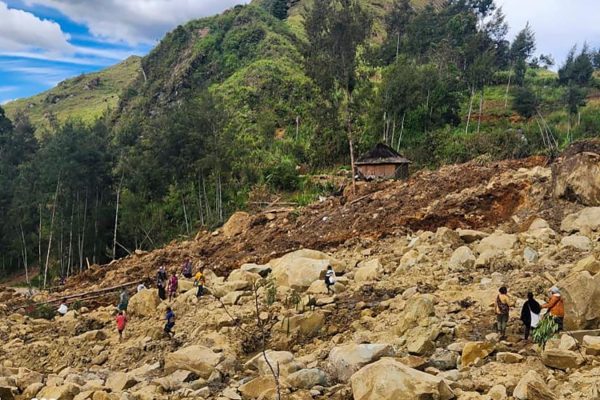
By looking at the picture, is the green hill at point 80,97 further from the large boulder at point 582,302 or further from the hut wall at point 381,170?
the large boulder at point 582,302

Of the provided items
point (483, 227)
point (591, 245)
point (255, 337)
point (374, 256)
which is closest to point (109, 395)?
point (255, 337)

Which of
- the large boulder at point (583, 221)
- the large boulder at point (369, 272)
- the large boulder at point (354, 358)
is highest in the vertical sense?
the large boulder at point (583, 221)

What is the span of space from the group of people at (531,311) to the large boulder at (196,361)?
15.3 ft

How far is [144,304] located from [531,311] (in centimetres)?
1025

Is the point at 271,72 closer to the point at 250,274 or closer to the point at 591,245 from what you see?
the point at 250,274

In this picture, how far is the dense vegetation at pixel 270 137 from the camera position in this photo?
96.6ft

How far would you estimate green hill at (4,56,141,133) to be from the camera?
83438 mm

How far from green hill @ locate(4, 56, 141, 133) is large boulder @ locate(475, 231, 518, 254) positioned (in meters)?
72.9

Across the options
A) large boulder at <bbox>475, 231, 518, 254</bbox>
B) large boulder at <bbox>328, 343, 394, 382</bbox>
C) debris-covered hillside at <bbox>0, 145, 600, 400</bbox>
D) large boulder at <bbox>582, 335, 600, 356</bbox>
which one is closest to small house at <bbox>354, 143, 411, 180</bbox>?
debris-covered hillside at <bbox>0, 145, 600, 400</bbox>

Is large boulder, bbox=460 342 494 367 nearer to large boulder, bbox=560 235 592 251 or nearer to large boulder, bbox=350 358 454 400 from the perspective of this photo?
large boulder, bbox=350 358 454 400

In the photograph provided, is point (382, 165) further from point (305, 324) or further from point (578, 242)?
point (305, 324)

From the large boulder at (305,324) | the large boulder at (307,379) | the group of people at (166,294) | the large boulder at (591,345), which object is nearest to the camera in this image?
the large boulder at (591,345)

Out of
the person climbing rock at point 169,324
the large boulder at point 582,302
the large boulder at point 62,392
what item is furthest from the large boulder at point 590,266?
the large boulder at point 62,392

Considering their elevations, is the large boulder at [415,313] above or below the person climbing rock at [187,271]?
above
